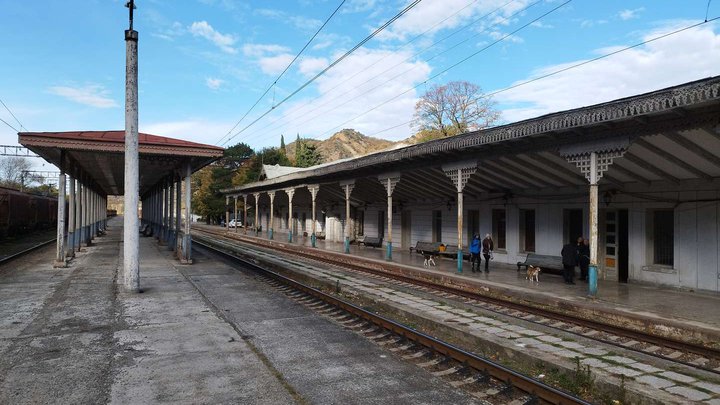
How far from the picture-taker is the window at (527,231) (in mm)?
16781

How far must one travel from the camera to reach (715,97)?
7.52m

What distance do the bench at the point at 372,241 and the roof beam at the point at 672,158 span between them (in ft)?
57.2

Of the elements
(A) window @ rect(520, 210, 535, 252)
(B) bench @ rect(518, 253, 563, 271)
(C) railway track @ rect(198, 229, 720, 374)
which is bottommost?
(C) railway track @ rect(198, 229, 720, 374)

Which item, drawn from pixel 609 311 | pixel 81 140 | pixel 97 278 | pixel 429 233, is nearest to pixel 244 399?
pixel 609 311

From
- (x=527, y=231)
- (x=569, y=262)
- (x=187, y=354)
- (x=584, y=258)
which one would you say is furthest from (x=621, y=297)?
(x=187, y=354)

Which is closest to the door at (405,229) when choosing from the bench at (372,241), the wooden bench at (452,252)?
the bench at (372,241)

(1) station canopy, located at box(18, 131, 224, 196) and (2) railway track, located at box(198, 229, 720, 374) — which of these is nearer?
(2) railway track, located at box(198, 229, 720, 374)

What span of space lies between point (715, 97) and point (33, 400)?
1060 centimetres

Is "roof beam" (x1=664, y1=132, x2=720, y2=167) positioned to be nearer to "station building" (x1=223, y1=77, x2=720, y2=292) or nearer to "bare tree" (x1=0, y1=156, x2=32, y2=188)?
"station building" (x1=223, y1=77, x2=720, y2=292)

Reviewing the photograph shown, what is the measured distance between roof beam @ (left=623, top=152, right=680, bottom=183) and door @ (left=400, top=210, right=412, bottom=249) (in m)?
13.8

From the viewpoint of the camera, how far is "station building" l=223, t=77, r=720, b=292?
9.35 m

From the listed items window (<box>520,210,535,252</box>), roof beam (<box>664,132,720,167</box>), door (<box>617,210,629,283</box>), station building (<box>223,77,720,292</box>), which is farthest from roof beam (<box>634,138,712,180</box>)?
window (<box>520,210,535,252</box>)

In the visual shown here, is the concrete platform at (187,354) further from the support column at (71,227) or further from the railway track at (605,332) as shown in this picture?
the support column at (71,227)

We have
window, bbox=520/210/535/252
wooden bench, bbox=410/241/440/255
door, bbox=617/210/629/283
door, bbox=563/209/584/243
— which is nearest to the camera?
door, bbox=617/210/629/283
